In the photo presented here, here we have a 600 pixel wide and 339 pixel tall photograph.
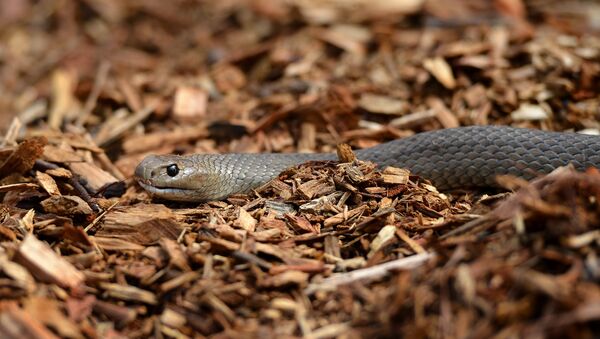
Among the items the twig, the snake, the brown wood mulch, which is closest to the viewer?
the brown wood mulch

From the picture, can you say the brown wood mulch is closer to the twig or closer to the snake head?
the twig

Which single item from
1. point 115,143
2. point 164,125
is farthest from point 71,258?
point 164,125

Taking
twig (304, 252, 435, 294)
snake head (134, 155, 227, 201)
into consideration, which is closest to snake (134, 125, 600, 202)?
snake head (134, 155, 227, 201)

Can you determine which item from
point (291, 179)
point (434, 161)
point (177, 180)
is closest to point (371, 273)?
point (291, 179)

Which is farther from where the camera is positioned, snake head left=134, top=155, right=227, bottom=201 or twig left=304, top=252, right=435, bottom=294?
snake head left=134, top=155, right=227, bottom=201

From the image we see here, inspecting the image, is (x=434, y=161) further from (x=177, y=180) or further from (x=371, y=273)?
(x=177, y=180)

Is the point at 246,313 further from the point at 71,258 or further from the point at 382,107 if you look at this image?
the point at 382,107

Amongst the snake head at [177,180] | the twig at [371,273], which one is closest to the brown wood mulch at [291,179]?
the twig at [371,273]

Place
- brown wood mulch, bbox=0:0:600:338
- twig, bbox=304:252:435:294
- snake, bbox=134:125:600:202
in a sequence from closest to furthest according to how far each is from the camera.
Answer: brown wood mulch, bbox=0:0:600:338
twig, bbox=304:252:435:294
snake, bbox=134:125:600:202
